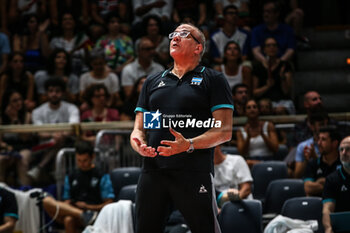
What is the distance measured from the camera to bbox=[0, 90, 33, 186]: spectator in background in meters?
4.87

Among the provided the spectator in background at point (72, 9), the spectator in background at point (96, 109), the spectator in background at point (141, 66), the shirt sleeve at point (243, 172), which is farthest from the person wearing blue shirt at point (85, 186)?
the spectator in background at point (72, 9)

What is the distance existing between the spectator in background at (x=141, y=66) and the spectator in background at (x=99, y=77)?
9 cm

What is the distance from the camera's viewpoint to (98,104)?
16.9ft

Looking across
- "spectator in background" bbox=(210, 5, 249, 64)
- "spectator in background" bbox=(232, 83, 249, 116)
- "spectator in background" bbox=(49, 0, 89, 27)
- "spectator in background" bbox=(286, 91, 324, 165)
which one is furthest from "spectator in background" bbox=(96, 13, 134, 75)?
"spectator in background" bbox=(286, 91, 324, 165)

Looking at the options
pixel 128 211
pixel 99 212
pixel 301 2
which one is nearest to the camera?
pixel 128 211

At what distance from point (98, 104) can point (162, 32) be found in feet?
2.71

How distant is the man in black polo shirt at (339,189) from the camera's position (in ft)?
12.3

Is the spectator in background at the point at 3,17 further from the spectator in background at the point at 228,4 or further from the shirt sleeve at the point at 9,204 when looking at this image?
the shirt sleeve at the point at 9,204

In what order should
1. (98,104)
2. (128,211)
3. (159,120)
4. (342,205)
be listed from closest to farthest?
(159,120) < (342,205) < (128,211) < (98,104)

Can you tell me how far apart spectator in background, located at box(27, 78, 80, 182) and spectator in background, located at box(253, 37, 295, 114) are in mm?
1456

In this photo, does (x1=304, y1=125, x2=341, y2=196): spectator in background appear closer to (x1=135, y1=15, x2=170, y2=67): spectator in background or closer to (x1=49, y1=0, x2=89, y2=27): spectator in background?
(x1=135, y1=15, x2=170, y2=67): spectator in background

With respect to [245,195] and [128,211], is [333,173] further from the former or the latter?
[128,211]

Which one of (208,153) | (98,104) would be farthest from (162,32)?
(208,153)

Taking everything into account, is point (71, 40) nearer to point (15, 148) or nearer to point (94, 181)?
point (15, 148)
